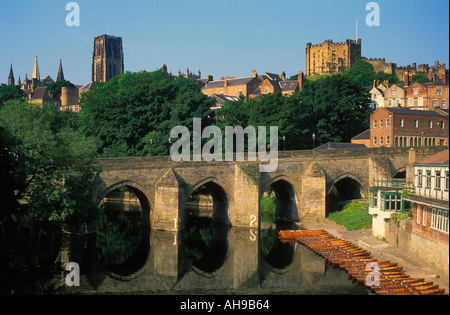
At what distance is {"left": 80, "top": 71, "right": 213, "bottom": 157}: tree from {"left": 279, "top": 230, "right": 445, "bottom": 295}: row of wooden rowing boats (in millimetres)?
19719

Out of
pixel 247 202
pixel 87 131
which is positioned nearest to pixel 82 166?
pixel 247 202

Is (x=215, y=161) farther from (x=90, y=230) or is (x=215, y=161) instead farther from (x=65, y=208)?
(x=65, y=208)

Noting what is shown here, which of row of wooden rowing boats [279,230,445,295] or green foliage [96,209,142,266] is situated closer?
row of wooden rowing boats [279,230,445,295]

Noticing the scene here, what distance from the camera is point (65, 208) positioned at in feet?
101

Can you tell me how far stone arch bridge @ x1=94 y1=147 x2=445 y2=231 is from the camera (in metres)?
42.8

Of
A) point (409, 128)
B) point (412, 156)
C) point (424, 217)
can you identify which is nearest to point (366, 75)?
point (409, 128)

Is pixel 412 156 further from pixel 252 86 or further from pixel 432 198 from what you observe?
pixel 252 86

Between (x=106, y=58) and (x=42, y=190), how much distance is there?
13034 cm

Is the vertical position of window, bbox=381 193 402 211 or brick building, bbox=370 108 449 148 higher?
brick building, bbox=370 108 449 148

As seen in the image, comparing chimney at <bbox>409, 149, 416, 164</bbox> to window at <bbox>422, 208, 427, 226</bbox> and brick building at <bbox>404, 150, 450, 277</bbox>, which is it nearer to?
brick building at <bbox>404, 150, 450, 277</bbox>

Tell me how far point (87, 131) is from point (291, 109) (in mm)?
24324

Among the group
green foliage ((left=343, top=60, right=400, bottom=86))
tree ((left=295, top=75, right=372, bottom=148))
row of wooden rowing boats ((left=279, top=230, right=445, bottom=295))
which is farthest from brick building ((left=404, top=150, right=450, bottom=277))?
green foliage ((left=343, top=60, right=400, bottom=86))

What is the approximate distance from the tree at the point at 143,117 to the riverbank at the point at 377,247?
1784 centimetres

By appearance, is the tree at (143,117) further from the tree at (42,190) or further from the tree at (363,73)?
the tree at (363,73)
